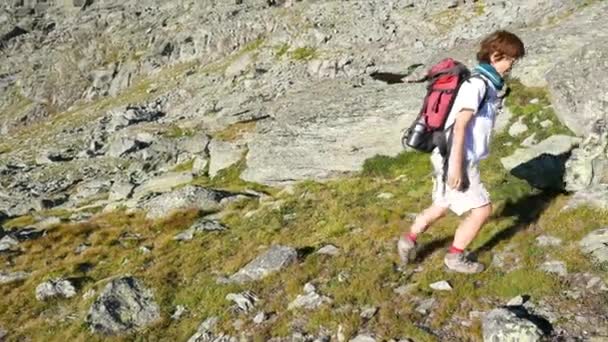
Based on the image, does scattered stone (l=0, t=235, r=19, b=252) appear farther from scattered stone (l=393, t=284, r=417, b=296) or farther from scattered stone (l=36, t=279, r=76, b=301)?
scattered stone (l=393, t=284, r=417, b=296)

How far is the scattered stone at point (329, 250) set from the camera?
44.4ft

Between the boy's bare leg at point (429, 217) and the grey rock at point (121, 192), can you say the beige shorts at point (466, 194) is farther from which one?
the grey rock at point (121, 192)

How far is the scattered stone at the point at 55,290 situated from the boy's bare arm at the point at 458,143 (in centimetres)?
1080

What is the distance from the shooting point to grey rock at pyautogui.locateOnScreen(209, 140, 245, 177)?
27.5 meters

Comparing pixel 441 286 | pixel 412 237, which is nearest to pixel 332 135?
pixel 412 237

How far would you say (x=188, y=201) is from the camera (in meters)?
22.3

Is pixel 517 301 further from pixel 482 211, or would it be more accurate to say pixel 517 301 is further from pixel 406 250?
pixel 406 250

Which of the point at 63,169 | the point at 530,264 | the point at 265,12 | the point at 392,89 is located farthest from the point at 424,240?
the point at 265,12

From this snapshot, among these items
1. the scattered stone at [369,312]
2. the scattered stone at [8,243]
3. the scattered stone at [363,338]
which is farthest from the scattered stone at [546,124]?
the scattered stone at [8,243]

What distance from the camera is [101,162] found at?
41.0 metres

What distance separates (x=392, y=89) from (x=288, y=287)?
16.7 m

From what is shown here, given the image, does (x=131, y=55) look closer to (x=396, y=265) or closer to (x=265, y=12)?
(x=265, y=12)

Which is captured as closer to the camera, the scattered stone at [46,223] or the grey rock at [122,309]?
the grey rock at [122,309]

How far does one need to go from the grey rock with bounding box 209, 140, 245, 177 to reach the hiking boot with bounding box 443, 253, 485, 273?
1765 centimetres
